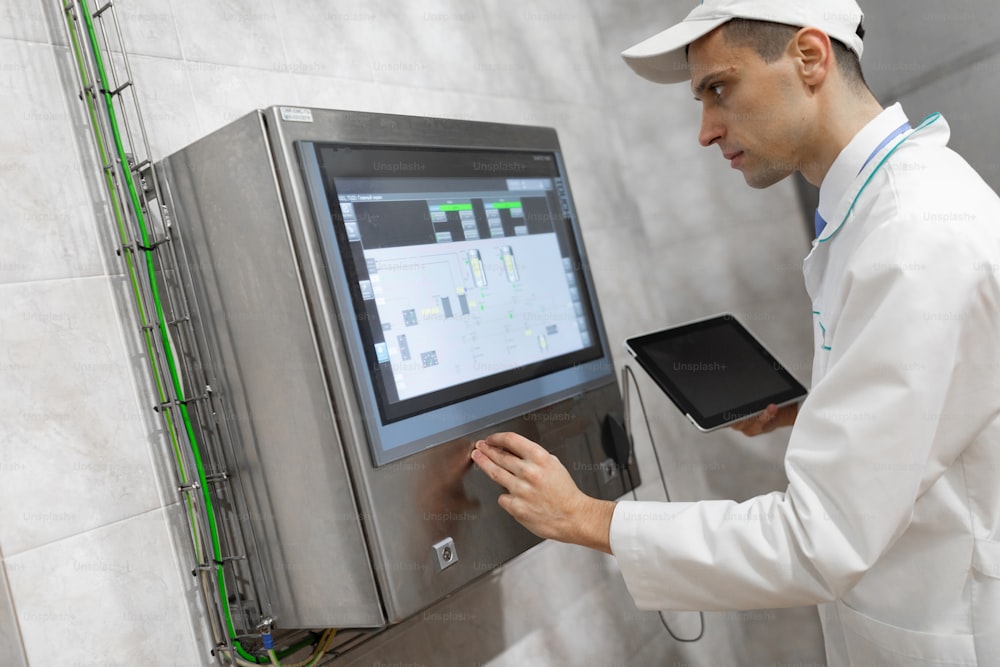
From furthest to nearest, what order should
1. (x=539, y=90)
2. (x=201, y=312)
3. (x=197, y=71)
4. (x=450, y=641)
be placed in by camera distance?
1. (x=539, y=90)
2. (x=450, y=641)
3. (x=197, y=71)
4. (x=201, y=312)

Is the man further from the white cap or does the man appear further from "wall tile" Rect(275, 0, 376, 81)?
"wall tile" Rect(275, 0, 376, 81)

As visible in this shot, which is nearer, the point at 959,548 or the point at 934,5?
the point at 959,548

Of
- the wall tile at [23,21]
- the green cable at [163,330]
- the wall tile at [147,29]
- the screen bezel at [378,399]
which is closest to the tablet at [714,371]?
the screen bezel at [378,399]

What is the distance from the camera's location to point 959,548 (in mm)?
1095

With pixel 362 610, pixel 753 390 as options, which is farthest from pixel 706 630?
pixel 362 610

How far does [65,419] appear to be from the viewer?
1.12 meters

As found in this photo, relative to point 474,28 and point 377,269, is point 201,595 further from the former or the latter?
point 474,28

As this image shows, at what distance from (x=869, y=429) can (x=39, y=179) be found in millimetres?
1115

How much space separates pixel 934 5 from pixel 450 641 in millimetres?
A: 1687

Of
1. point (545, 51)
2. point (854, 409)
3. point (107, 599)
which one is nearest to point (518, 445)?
point (854, 409)

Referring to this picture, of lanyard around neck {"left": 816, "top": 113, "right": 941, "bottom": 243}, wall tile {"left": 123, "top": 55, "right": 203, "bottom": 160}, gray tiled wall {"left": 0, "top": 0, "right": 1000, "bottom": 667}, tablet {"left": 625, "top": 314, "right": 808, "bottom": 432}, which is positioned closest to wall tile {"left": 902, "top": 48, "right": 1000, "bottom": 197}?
gray tiled wall {"left": 0, "top": 0, "right": 1000, "bottom": 667}

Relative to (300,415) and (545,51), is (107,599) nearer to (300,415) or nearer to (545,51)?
(300,415)

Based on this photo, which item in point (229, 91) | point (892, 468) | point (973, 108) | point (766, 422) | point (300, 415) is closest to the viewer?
point (892, 468)

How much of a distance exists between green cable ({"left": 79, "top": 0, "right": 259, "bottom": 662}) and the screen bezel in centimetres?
27
